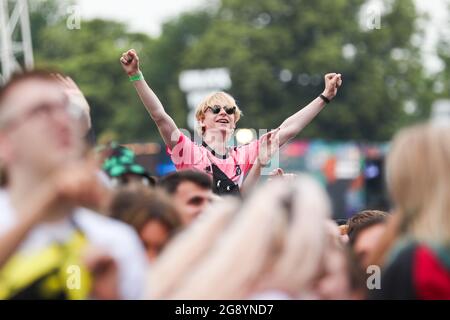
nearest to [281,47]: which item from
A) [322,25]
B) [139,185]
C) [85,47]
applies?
[322,25]

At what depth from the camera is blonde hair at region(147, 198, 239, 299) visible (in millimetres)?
3486

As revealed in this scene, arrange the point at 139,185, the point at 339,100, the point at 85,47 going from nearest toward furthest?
the point at 139,185
the point at 339,100
the point at 85,47

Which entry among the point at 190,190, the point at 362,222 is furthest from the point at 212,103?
the point at 190,190

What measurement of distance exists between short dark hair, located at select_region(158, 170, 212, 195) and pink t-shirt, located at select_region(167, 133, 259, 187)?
98cm

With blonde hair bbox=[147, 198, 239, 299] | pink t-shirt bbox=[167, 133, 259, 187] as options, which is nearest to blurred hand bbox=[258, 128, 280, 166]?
pink t-shirt bbox=[167, 133, 259, 187]

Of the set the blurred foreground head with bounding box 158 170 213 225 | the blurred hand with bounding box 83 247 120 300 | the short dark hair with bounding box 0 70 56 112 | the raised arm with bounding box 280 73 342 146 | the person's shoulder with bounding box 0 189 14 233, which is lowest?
the blurred hand with bounding box 83 247 120 300

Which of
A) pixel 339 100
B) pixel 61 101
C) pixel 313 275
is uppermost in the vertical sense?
pixel 339 100

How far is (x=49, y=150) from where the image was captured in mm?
3418

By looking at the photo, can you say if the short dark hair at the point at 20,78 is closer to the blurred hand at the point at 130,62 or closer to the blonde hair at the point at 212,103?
the blurred hand at the point at 130,62

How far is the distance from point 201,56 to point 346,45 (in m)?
6.71

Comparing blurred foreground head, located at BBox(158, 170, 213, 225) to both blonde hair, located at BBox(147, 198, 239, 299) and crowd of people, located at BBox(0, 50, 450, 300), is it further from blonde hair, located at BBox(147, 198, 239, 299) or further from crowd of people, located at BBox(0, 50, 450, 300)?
blonde hair, located at BBox(147, 198, 239, 299)

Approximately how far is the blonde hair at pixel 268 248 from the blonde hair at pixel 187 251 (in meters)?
0.04

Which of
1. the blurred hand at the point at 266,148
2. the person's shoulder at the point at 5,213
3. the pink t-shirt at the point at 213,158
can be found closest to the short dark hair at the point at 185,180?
the blurred hand at the point at 266,148

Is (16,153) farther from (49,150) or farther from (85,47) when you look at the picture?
(85,47)
